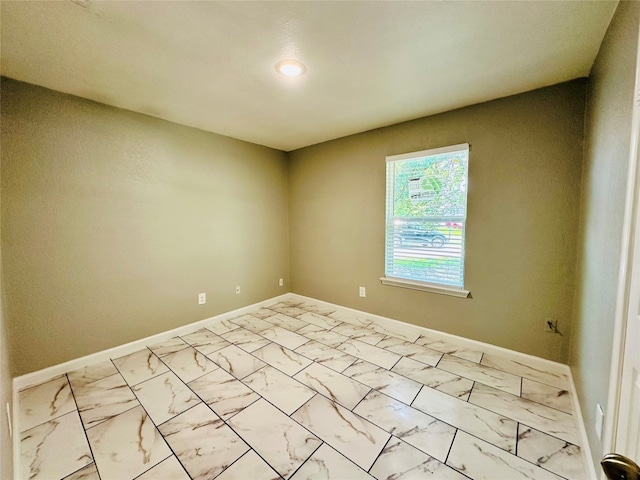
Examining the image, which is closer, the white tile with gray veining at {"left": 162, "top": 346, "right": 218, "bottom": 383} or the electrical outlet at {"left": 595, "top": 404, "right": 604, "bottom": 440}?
the electrical outlet at {"left": 595, "top": 404, "right": 604, "bottom": 440}

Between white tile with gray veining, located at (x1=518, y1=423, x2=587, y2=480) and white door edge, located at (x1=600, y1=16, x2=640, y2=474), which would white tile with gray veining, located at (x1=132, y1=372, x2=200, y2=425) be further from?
white door edge, located at (x1=600, y1=16, x2=640, y2=474)

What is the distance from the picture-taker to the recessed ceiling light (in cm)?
178

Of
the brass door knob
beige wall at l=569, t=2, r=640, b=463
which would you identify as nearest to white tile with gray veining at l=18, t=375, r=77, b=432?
the brass door knob

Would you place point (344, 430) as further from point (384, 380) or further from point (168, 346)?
point (168, 346)

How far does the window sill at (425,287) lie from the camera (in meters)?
2.61

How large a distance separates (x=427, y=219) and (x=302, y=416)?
2.21 meters

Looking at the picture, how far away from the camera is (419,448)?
1.47 m

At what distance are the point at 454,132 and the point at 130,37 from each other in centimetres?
273

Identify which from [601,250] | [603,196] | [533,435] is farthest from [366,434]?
[603,196]

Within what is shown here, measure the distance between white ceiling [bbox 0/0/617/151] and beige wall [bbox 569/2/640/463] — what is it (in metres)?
0.27

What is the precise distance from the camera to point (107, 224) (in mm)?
2428

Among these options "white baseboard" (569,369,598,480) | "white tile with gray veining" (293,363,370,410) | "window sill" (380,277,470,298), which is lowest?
"white tile with gray veining" (293,363,370,410)

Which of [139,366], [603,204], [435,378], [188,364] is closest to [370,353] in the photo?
[435,378]

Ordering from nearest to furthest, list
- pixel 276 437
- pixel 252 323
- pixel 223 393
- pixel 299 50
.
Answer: pixel 276 437, pixel 299 50, pixel 223 393, pixel 252 323
